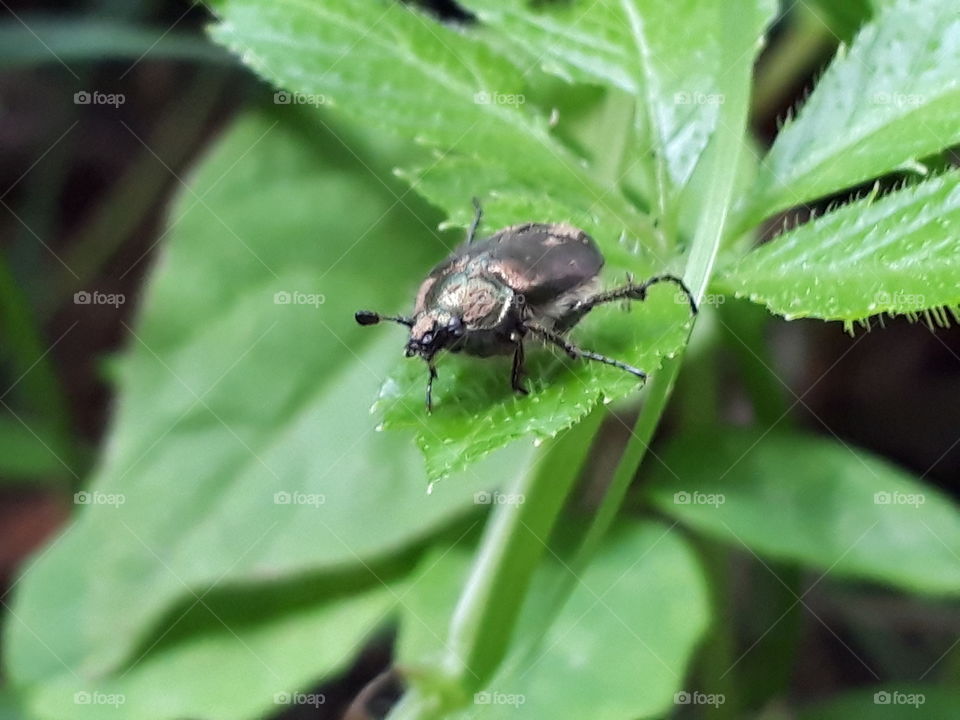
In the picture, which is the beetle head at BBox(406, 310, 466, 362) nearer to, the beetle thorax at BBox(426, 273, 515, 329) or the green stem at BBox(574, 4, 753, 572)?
the beetle thorax at BBox(426, 273, 515, 329)

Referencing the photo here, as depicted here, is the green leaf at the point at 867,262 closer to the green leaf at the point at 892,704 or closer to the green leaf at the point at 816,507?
the green leaf at the point at 816,507

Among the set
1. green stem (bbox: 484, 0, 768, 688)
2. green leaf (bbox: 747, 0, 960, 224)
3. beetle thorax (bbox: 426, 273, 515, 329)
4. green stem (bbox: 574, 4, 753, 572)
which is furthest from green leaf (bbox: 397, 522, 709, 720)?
green leaf (bbox: 747, 0, 960, 224)

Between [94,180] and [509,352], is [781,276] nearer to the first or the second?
[509,352]

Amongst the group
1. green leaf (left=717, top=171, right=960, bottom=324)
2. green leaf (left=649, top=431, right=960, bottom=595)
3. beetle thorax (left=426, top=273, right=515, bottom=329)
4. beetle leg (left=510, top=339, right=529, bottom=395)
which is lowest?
green leaf (left=649, top=431, right=960, bottom=595)

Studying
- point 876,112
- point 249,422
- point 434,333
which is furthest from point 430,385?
point 249,422

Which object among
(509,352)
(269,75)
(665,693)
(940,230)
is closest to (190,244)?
(269,75)
